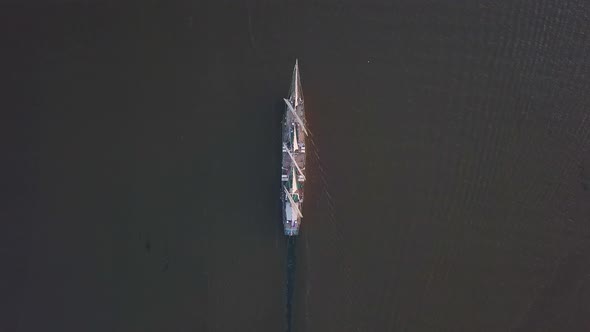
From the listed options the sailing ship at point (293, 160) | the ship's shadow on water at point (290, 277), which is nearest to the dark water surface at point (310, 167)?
the ship's shadow on water at point (290, 277)

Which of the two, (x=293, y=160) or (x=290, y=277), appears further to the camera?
(x=290, y=277)

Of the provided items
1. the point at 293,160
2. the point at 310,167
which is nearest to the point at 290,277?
the point at 310,167

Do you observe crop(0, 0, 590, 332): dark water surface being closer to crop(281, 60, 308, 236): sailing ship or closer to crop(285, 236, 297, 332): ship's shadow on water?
crop(285, 236, 297, 332): ship's shadow on water

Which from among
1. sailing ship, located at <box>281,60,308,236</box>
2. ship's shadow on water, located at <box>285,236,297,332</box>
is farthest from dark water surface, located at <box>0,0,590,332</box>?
sailing ship, located at <box>281,60,308,236</box>

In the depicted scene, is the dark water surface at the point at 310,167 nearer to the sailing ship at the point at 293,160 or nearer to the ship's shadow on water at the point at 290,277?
the ship's shadow on water at the point at 290,277

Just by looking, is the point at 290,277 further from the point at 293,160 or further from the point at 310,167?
the point at 293,160

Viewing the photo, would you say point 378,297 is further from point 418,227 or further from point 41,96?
point 41,96
